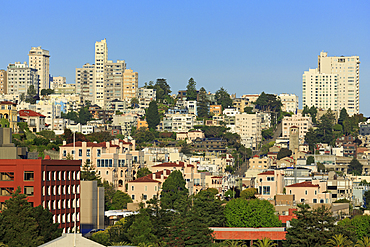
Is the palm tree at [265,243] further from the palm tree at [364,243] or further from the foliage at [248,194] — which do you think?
the foliage at [248,194]

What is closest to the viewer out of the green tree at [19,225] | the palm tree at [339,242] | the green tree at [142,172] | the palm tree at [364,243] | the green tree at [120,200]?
the green tree at [19,225]

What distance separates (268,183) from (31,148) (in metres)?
43.2

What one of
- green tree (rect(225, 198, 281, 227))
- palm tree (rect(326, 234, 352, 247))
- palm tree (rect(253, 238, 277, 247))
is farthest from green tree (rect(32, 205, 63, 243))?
green tree (rect(225, 198, 281, 227))

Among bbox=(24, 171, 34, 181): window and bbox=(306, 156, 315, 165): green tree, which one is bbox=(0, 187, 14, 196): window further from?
bbox=(306, 156, 315, 165): green tree

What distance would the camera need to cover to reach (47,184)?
73062mm

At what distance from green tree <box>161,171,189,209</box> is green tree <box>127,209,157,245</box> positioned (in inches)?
1211

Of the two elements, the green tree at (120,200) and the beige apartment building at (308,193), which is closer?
the green tree at (120,200)

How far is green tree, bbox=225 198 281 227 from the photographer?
88750 millimetres

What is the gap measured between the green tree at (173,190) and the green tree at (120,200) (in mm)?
5599

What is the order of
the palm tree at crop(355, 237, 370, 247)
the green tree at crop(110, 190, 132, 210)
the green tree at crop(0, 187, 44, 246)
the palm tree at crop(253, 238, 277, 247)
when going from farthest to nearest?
the green tree at crop(110, 190, 132, 210)
the palm tree at crop(253, 238, 277, 247)
the palm tree at crop(355, 237, 370, 247)
the green tree at crop(0, 187, 44, 246)

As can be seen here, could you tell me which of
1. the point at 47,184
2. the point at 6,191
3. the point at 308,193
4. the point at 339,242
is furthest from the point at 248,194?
the point at 6,191

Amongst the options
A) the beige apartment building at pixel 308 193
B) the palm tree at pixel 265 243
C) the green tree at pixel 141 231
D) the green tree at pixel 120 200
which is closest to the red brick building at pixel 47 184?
the green tree at pixel 141 231

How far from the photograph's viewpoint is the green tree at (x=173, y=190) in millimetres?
98662

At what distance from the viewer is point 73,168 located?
3179 inches
